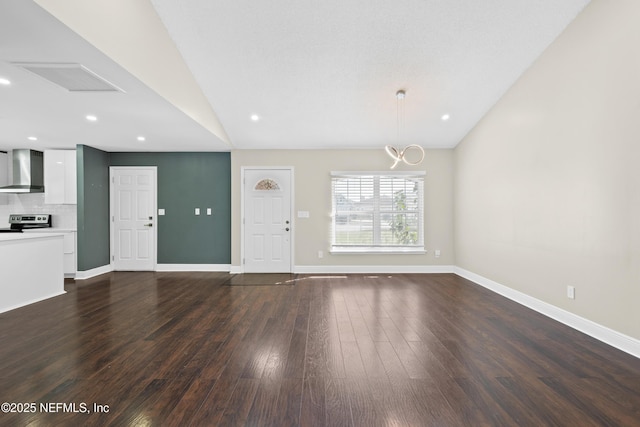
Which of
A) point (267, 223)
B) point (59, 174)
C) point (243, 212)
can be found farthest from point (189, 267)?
point (59, 174)

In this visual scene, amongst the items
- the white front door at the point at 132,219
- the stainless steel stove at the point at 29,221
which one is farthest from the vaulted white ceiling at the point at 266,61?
the stainless steel stove at the point at 29,221

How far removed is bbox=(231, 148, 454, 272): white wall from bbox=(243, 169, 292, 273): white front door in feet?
0.56

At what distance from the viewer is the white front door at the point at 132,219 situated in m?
6.27

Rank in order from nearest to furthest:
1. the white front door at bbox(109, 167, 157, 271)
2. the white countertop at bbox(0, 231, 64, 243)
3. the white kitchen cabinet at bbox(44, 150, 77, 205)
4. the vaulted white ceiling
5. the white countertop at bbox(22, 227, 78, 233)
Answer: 1. the vaulted white ceiling
2. the white countertop at bbox(0, 231, 64, 243)
3. the white countertop at bbox(22, 227, 78, 233)
4. the white kitchen cabinet at bbox(44, 150, 77, 205)
5. the white front door at bbox(109, 167, 157, 271)

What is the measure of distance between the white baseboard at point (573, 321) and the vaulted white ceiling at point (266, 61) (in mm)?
2799

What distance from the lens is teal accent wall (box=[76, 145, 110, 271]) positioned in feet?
18.3

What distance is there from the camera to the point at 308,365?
2.43 meters

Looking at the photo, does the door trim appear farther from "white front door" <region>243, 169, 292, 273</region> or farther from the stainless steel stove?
the stainless steel stove

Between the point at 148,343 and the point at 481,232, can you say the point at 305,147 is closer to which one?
the point at 481,232

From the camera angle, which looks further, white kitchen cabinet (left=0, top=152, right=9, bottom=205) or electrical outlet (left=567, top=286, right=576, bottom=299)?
white kitchen cabinet (left=0, top=152, right=9, bottom=205)

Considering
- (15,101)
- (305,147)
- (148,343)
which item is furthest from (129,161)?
(148,343)

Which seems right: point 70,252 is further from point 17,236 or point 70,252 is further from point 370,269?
point 370,269

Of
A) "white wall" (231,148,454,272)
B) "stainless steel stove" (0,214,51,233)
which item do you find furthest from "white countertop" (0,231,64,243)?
"white wall" (231,148,454,272)

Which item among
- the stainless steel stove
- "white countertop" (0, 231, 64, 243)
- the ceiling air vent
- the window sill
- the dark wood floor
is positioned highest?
the ceiling air vent
